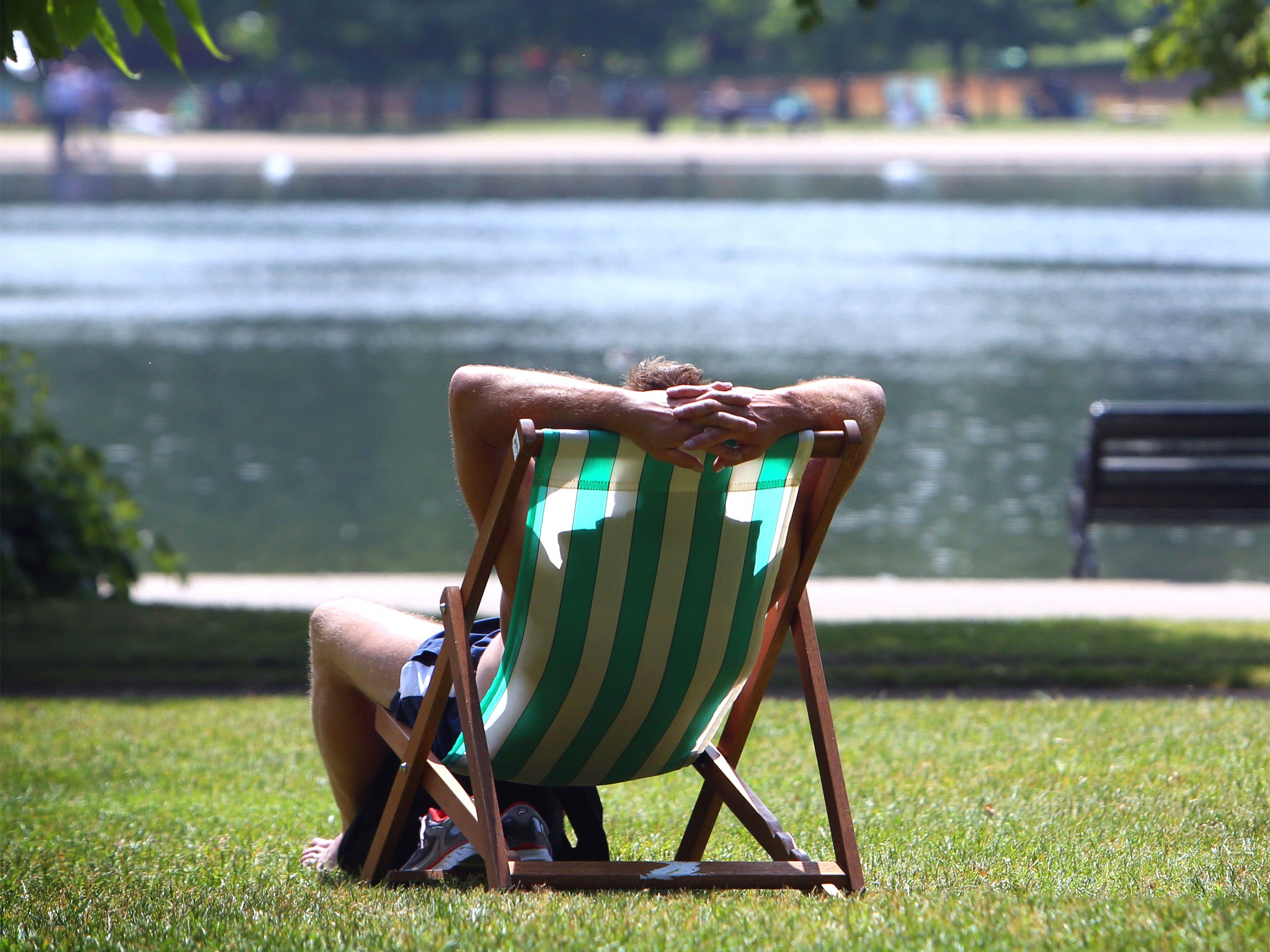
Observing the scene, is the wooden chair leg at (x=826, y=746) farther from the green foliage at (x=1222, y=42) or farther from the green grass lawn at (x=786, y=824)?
the green foliage at (x=1222, y=42)

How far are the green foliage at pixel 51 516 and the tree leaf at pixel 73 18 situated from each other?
4.50m

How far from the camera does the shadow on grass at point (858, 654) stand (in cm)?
654

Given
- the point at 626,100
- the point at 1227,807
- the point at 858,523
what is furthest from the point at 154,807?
the point at 626,100

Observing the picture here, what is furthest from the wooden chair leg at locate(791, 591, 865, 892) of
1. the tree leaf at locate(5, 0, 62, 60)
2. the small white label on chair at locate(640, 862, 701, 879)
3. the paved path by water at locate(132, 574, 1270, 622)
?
the paved path by water at locate(132, 574, 1270, 622)

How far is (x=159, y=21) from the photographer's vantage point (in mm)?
3758

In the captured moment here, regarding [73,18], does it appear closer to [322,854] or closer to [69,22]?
[69,22]

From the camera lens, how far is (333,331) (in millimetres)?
25266

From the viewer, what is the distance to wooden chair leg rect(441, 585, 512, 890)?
3.08 meters

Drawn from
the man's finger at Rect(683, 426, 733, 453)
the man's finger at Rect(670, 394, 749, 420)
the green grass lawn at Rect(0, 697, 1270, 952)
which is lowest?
the green grass lawn at Rect(0, 697, 1270, 952)

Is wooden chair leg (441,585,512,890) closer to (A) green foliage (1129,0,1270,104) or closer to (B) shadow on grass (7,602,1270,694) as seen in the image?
(B) shadow on grass (7,602,1270,694)

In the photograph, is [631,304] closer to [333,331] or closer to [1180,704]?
[333,331]

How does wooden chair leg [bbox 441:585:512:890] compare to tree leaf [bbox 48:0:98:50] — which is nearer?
wooden chair leg [bbox 441:585:512:890]

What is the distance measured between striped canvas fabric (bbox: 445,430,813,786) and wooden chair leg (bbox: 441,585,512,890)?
3.7 inches

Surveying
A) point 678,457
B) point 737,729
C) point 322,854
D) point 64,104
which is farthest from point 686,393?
point 64,104
